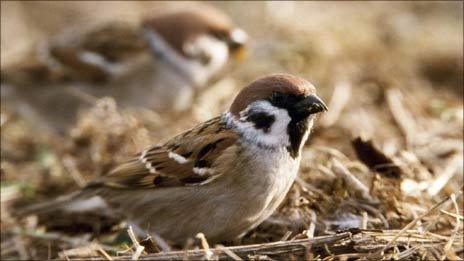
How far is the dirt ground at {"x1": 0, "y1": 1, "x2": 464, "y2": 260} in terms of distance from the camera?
11.8ft

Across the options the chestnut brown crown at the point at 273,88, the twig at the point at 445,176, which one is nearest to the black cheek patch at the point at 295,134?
the chestnut brown crown at the point at 273,88

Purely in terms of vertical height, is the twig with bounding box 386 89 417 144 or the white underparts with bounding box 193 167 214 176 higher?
the white underparts with bounding box 193 167 214 176

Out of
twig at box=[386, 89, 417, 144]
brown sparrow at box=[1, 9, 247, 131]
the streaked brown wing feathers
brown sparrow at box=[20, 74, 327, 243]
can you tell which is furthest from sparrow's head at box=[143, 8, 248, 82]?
brown sparrow at box=[20, 74, 327, 243]

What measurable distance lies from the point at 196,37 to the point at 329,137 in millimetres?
1522

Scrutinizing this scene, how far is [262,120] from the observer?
3766mm

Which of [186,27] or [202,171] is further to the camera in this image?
[186,27]

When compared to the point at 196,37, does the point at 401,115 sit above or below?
below

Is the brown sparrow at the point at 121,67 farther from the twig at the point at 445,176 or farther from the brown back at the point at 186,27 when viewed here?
the twig at the point at 445,176

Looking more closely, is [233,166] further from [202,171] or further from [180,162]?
[180,162]

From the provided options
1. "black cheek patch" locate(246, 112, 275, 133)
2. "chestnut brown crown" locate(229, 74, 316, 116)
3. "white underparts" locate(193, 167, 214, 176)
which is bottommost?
"white underparts" locate(193, 167, 214, 176)

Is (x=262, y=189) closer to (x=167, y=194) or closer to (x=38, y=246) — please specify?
(x=167, y=194)

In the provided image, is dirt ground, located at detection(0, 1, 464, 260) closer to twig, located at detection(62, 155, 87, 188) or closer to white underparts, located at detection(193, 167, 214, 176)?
twig, located at detection(62, 155, 87, 188)

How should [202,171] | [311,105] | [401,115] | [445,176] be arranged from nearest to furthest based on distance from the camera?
[311,105], [202,171], [445,176], [401,115]

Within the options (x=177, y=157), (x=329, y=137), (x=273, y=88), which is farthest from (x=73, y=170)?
(x=273, y=88)
